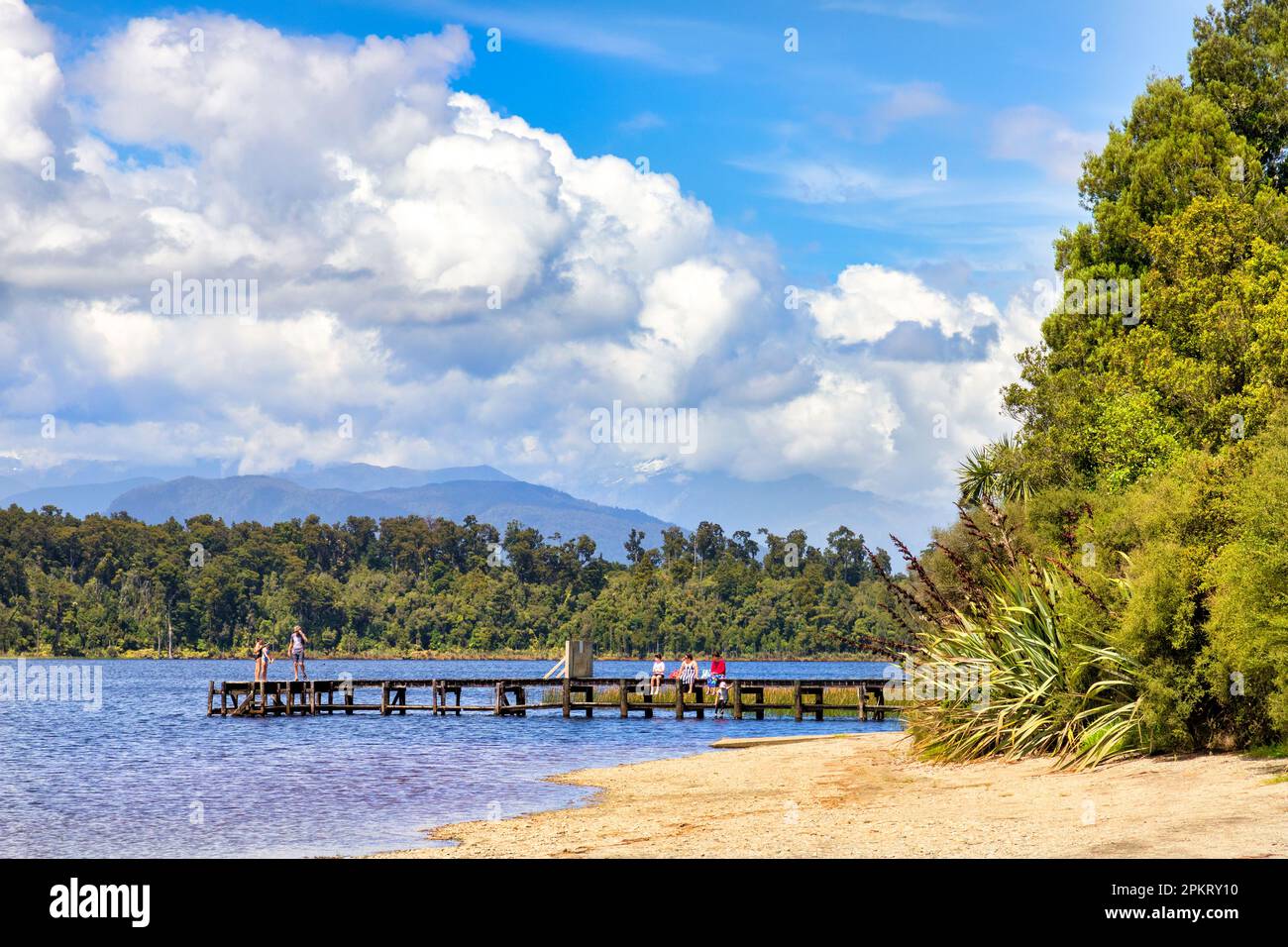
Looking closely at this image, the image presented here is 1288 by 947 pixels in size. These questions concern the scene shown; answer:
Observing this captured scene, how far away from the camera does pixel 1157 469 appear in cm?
2589

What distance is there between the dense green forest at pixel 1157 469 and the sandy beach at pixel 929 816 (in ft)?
3.64

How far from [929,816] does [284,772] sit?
755 inches

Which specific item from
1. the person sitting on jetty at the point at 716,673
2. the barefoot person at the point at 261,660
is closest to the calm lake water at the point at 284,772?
the barefoot person at the point at 261,660

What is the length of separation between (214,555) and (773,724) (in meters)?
156

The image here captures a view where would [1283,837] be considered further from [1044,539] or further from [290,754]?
[290,754]

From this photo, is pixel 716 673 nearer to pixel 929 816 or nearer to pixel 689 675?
pixel 689 675

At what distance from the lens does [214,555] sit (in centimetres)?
19112

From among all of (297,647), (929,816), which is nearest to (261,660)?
(297,647)

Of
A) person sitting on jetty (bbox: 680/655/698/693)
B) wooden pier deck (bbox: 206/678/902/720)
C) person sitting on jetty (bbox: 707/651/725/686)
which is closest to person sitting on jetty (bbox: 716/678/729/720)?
wooden pier deck (bbox: 206/678/902/720)

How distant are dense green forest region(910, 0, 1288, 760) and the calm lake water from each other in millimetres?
8531

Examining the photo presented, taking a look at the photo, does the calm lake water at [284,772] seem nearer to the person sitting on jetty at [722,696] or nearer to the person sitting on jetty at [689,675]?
the person sitting on jetty at [722,696]

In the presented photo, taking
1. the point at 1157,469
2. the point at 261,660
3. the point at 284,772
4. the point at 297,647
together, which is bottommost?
the point at 284,772

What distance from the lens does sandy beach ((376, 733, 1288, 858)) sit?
13297 millimetres

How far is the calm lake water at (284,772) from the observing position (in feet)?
68.8
